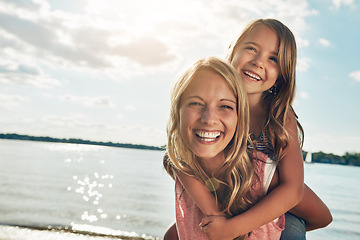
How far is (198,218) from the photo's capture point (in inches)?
95.1

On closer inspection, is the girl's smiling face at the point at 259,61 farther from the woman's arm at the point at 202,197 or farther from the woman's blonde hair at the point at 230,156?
the woman's arm at the point at 202,197

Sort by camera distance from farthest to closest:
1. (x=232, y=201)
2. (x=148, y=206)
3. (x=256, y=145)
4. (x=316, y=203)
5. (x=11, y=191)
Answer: (x=11, y=191)
(x=148, y=206)
(x=316, y=203)
(x=256, y=145)
(x=232, y=201)

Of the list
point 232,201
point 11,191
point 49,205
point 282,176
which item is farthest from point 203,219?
point 11,191

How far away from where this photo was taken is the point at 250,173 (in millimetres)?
2246

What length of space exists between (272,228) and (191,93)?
3.08 feet

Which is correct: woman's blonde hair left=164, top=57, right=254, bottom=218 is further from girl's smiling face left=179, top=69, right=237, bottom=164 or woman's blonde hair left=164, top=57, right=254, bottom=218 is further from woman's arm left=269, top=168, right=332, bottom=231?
woman's arm left=269, top=168, right=332, bottom=231

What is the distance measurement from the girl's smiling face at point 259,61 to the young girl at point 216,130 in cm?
32

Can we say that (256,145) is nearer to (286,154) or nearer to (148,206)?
(286,154)

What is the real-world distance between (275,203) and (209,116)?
0.62 metres

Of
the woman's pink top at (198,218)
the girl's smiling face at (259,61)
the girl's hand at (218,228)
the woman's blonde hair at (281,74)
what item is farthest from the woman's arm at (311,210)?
the girl's smiling face at (259,61)

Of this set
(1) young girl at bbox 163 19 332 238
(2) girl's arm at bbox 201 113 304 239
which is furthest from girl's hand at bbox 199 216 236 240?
(1) young girl at bbox 163 19 332 238

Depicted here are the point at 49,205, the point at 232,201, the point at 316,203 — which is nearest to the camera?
the point at 232,201

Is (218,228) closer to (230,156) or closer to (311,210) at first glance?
(230,156)

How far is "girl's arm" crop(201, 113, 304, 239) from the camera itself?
85.0 inches
